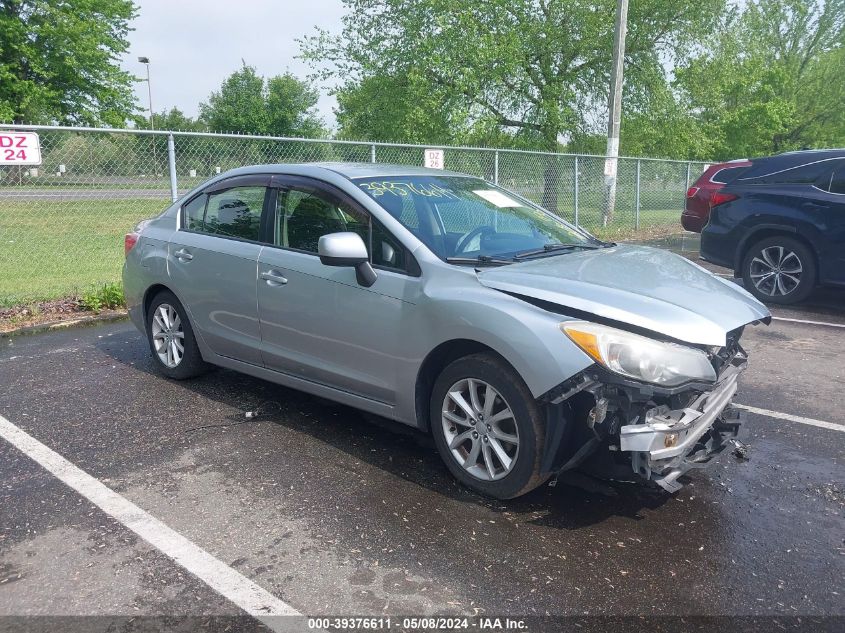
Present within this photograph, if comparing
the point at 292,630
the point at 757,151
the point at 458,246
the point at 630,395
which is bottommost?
the point at 292,630

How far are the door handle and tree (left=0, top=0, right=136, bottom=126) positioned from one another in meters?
31.4

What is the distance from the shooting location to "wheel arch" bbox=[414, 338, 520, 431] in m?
3.59

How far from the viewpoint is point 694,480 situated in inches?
152

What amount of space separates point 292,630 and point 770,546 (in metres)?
2.10

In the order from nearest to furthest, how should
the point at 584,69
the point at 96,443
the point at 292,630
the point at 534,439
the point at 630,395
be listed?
the point at 292,630
the point at 630,395
the point at 534,439
the point at 96,443
the point at 584,69

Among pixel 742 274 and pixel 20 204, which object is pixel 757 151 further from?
pixel 20 204

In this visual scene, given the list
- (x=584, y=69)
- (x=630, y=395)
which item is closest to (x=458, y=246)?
(x=630, y=395)

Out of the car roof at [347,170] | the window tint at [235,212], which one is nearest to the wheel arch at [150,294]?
the window tint at [235,212]

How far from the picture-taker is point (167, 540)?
3.22 metres

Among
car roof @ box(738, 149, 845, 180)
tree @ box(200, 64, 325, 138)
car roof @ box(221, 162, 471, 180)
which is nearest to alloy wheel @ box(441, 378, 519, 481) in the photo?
car roof @ box(221, 162, 471, 180)

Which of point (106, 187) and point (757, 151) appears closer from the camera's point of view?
point (106, 187)

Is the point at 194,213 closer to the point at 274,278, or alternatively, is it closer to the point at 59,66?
the point at 274,278

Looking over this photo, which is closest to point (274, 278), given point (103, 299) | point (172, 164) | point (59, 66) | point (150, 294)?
point (150, 294)

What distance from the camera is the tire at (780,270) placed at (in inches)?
324
